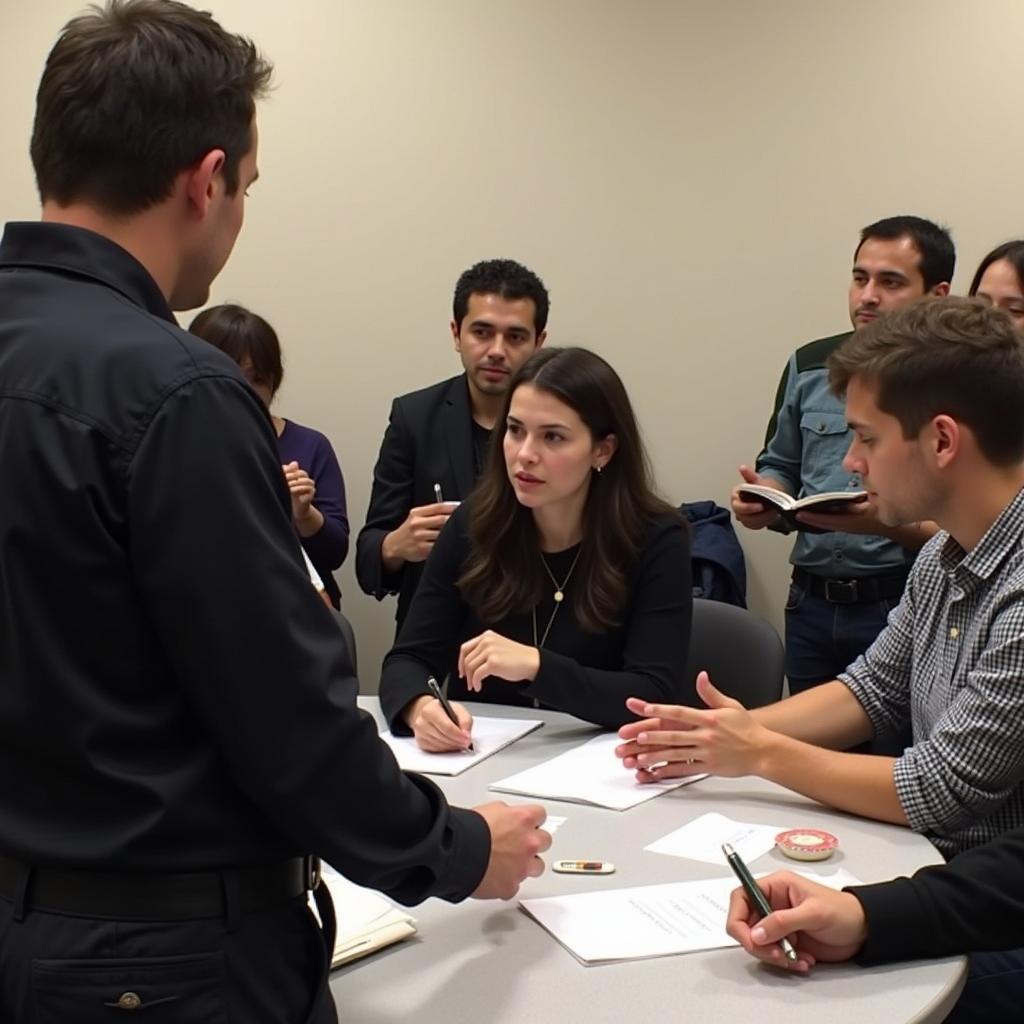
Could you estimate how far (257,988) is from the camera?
101cm

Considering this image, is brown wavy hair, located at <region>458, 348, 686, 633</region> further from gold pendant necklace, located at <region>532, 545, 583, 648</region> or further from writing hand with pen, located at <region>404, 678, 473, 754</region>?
writing hand with pen, located at <region>404, 678, 473, 754</region>

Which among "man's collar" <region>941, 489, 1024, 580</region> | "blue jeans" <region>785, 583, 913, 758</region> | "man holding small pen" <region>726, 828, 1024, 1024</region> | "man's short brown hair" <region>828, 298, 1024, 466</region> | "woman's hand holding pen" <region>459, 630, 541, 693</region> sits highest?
"man's short brown hair" <region>828, 298, 1024, 466</region>

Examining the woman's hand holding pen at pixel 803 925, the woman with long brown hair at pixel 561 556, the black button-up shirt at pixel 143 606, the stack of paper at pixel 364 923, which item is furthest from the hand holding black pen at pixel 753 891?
A: the woman with long brown hair at pixel 561 556

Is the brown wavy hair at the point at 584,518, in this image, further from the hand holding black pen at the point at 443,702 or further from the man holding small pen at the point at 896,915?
the man holding small pen at the point at 896,915

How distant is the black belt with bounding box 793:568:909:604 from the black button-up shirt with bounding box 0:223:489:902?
2.44m

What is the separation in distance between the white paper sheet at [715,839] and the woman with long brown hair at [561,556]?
0.56 metres

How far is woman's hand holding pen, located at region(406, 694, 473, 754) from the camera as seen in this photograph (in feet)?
6.79

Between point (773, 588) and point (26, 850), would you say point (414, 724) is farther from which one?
point (773, 588)

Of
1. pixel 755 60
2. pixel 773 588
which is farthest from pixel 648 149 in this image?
pixel 773 588

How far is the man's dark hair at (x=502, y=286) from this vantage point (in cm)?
341

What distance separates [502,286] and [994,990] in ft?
7.88

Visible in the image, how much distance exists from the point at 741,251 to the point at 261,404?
319 cm

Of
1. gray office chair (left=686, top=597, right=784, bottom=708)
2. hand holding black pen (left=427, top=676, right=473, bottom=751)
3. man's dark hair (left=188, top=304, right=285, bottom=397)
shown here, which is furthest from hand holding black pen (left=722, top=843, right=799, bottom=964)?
man's dark hair (left=188, top=304, right=285, bottom=397)

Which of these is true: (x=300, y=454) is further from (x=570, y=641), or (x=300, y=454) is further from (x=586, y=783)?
(x=586, y=783)
